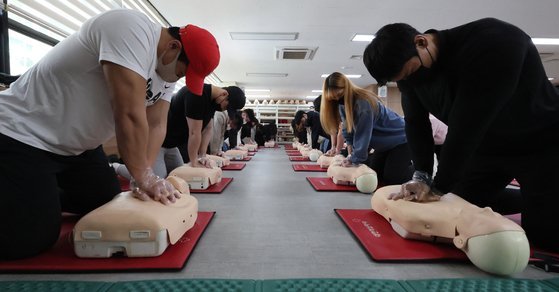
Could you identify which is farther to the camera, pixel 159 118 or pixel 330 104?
pixel 330 104

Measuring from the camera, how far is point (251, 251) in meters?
1.13

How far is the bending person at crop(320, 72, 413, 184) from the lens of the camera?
2.38 metres

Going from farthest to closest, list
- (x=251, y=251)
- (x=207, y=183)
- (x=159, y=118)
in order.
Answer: (x=207, y=183), (x=159, y=118), (x=251, y=251)

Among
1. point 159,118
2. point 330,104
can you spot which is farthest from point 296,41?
point 159,118

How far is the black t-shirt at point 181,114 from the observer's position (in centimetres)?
249

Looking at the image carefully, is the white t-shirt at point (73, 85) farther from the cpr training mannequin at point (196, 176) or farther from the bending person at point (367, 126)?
the bending person at point (367, 126)

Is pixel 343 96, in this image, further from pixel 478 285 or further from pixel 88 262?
pixel 88 262

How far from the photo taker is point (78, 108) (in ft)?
3.51

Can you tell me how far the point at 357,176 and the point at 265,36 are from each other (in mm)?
3690

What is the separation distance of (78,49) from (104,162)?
58 centimetres

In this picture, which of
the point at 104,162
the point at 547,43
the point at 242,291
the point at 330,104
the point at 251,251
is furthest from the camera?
the point at 547,43

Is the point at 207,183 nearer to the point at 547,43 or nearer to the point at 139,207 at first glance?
the point at 139,207

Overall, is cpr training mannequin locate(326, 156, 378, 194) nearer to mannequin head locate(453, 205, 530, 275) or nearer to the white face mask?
mannequin head locate(453, 205, 530, 275)

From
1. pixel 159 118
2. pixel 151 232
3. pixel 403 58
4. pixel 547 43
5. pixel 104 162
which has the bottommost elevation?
pixel 151 232
